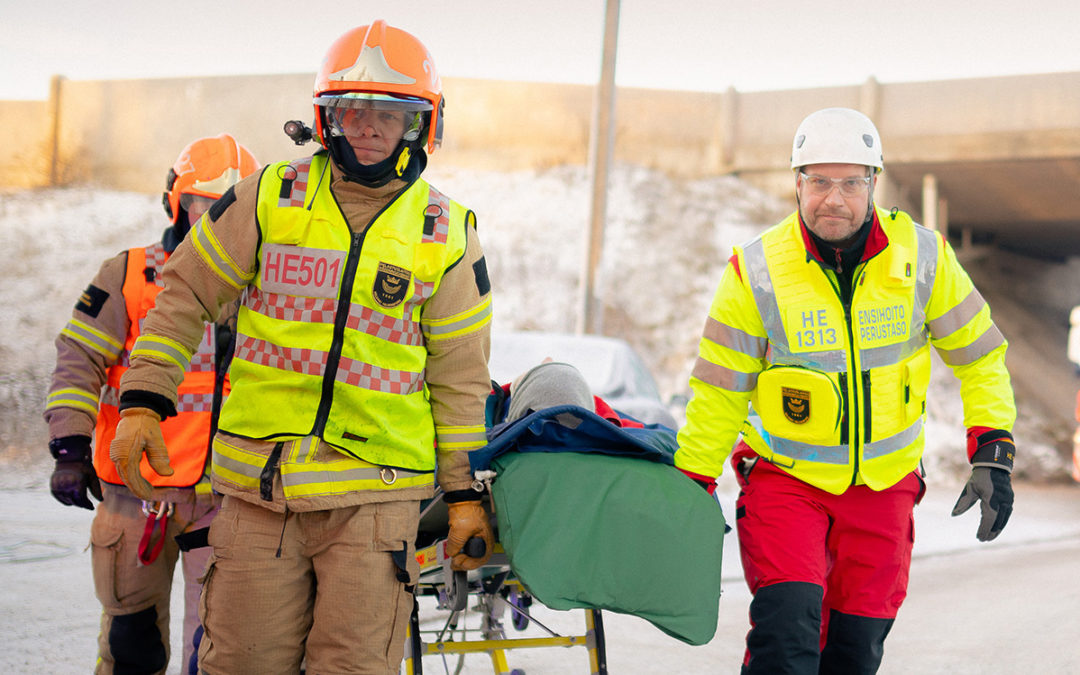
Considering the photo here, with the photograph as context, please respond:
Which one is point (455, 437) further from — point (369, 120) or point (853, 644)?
point (853, 644)

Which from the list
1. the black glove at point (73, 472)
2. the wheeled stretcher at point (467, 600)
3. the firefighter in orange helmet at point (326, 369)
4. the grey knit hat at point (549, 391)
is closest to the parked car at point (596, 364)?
the wheeled stretcher at point (467, 600)

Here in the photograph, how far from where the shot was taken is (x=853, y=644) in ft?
10.8

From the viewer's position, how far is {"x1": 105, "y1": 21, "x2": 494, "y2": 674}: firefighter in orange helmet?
2537mm

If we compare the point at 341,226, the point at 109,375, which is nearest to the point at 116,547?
the point at 109,375

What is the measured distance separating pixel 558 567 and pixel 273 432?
0.90 metres

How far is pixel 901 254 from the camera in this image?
130 inches

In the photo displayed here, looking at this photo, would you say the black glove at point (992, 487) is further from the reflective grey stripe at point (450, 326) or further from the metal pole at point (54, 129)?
the metal pole at point (54, 129)

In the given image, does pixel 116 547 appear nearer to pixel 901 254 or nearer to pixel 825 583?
pixel 825 583

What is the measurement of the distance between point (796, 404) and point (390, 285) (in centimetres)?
141

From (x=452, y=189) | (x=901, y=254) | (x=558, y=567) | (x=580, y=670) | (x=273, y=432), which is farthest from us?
(x=452, y=189)

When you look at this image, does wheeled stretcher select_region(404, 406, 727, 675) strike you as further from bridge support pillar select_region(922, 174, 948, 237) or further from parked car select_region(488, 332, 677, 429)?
bridge support pillar select_region(922, 174, 948, 237)

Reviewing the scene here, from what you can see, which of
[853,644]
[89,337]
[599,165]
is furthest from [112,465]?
[599,165]

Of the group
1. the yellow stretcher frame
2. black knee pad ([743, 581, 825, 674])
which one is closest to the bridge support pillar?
the yellow stretcher frame

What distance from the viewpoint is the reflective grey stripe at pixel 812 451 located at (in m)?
3.24
